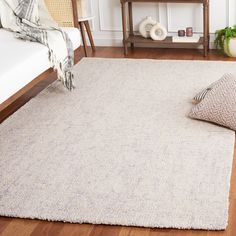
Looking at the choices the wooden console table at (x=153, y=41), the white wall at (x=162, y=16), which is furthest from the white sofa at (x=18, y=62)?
the white wall at (x=162, y=16)

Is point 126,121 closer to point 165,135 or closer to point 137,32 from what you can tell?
point 165,135

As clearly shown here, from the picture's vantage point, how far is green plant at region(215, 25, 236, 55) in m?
4.16

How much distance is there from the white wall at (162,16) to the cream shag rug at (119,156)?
757mm

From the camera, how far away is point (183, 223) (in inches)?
81.6

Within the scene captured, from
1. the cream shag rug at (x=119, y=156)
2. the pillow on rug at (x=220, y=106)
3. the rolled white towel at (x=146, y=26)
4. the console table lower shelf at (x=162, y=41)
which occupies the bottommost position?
the cream shag rug at (x=119, y=156)

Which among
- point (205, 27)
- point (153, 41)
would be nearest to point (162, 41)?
point (153, 41)

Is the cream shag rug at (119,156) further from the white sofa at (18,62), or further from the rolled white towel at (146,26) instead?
the rolled white towel at (146,26)

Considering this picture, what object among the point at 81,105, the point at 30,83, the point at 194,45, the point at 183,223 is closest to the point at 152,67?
the point at 194,45

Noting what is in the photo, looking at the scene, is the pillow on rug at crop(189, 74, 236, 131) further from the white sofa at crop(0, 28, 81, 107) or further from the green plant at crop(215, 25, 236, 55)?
the green plant at crop(215, 25, 236, 55)

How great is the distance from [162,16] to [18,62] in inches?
75.6

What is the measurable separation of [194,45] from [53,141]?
1853 mm

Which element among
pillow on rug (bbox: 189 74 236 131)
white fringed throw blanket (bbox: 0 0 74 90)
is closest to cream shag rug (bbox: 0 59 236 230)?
pillow on rug (bbox: 189 74 236 131)

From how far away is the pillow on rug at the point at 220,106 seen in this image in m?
2.83

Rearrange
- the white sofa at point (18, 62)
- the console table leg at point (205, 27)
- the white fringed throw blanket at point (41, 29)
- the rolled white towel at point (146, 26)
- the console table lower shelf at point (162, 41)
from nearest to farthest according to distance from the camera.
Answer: the white sofa at point (18, 62)
the white fringed throw blanket at point (41, 29)
the console table leg at point (205, 27)
the console table lower shelf at point (162, 41)
the rolled white towel at point (146, 26)
